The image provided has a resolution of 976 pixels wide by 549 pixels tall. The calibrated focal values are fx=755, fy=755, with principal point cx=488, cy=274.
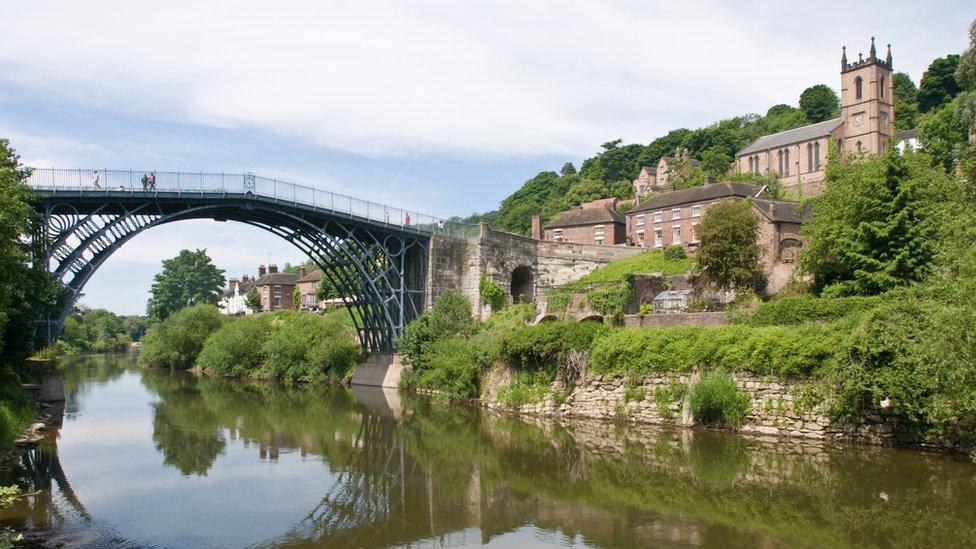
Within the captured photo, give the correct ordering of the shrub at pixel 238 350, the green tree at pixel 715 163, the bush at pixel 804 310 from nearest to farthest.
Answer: the bush at pixel 804 310 < the shrub at pixel 238 350 < the green tree at pixel 715 163

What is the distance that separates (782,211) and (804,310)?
14139 millimetres

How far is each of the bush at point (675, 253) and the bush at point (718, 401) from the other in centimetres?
2141

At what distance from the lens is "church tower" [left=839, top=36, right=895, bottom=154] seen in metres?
69.8

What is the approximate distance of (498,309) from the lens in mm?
48469

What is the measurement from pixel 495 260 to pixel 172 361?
3295cm

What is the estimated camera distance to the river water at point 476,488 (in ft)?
50.0

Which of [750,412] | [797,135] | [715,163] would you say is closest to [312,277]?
[715,163]

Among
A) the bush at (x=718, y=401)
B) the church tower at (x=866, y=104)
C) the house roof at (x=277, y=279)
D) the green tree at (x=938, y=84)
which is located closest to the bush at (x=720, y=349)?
the bush at (x=718, y=401)

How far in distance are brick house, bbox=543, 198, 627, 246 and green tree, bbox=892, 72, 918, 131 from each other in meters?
41.2

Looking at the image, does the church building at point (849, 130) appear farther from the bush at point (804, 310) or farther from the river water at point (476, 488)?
the river water at point (476, 488)

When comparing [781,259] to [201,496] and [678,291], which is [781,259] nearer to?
[678,291]

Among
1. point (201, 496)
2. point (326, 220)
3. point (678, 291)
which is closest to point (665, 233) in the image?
point (678, 291)

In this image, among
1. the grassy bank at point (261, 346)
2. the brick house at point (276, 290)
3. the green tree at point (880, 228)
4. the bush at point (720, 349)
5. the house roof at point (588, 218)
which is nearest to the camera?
the bush at point (720, 349)

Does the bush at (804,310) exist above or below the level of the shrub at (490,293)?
below
